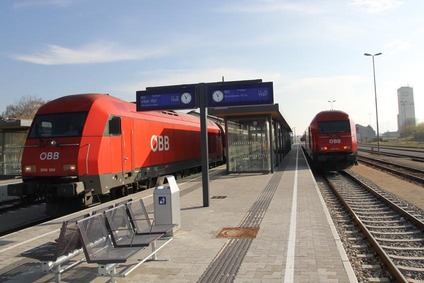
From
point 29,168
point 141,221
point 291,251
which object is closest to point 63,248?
point 141,221

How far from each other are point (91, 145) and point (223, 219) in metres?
4.66

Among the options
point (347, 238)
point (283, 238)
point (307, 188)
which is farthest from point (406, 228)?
point (307, 188)

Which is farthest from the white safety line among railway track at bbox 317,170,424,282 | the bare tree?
the bare tree

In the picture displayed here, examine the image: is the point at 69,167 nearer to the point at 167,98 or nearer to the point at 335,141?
the point at 167,98

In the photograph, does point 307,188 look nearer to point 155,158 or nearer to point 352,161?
point 155,158

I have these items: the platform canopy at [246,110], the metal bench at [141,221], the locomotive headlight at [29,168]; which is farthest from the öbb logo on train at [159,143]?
the metal bench at [141,221]

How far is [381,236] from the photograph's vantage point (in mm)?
8812

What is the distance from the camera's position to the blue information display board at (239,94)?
10680mm

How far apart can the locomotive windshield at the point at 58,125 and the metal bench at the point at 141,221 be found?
5.67 metres

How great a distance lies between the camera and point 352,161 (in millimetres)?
21078

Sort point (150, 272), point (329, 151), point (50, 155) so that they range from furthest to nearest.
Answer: point (329, 151), point (50, 155), point (150, 272)

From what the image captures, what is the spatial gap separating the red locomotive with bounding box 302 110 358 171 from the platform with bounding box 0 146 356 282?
10.1 m

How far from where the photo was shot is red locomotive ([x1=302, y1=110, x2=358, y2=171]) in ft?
68.6

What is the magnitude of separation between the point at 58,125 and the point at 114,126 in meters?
1.60
